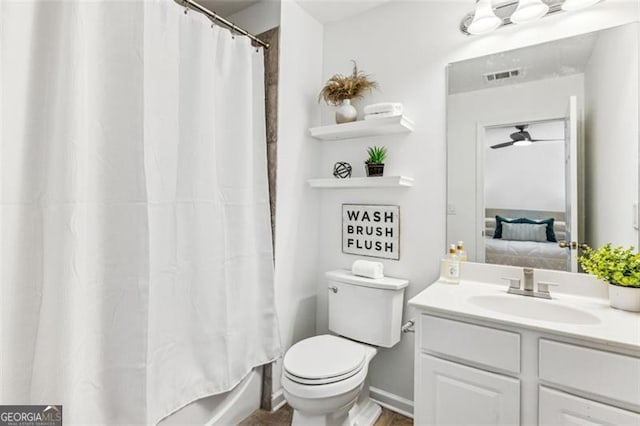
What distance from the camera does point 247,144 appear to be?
1.66 metres

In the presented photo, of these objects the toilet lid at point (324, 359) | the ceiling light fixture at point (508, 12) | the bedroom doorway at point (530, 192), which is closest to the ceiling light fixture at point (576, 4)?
the ceiling light fixture at point (508, 12)

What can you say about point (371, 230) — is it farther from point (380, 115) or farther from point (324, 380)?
point (324, 380)

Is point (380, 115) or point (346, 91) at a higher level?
point (346, 91)

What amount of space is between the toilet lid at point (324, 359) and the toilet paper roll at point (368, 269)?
37 centimetres

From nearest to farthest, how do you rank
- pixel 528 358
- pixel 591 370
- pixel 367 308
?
pixel 591 370 → pixel 528 358 → pixel 367 308

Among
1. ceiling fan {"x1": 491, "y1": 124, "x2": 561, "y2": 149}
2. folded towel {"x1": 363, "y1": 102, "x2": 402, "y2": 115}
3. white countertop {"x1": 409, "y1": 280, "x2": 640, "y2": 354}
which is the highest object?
folded towel {"x1": 363, "y1": 102, "x2": 402, "y2": 115}

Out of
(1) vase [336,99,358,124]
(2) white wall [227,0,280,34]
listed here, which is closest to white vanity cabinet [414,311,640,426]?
(1) vase [336,99,358,124]

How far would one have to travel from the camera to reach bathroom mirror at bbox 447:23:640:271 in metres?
1.34

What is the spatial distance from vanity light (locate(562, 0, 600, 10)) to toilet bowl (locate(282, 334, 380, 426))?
71.9 inches

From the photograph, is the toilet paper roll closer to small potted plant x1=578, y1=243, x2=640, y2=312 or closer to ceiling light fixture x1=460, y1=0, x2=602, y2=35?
small potted plant x1=578, y1=243, x2=640, y2=312

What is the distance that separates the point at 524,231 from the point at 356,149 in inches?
40.3

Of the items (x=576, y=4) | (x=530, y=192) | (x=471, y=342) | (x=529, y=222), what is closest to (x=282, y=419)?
(x=471, y=342)

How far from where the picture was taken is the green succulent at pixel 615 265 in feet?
3.93

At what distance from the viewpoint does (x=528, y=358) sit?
110 centimetres
